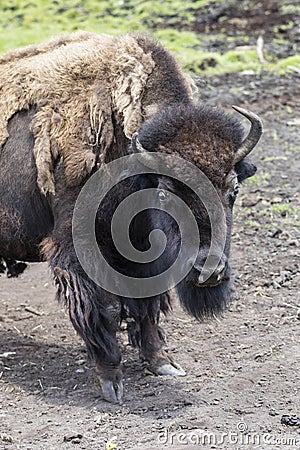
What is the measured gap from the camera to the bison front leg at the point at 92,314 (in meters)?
5.57

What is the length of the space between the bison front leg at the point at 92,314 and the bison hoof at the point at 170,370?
36 centimetres

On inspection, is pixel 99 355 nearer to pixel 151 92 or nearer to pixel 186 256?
pixel 186 256

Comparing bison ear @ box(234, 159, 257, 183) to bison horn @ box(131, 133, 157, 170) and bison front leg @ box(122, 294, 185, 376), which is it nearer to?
bison horn @ box(131, 133, 157, 170)

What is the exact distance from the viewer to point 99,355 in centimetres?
567

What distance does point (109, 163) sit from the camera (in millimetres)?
5574

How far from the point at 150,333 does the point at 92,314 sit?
27.9 inches

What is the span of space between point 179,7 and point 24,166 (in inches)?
464

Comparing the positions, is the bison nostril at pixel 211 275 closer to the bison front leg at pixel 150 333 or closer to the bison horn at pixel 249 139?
the bison horn at pixel 249 139

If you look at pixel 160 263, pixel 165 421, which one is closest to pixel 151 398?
pixel 165 421

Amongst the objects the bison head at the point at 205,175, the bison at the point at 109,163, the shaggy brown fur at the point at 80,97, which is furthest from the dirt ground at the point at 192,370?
the shaggy brown fur at the point at 80,97

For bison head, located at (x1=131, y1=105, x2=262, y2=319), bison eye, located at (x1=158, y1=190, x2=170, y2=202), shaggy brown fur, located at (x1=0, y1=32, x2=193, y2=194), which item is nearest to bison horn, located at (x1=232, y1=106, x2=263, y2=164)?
bison head, located at (x1=131, y1=105, x2=262, y2=319)

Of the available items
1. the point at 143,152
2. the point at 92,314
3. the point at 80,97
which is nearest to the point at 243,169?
the point at 143,152

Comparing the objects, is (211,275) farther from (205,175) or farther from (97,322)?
(97,322)

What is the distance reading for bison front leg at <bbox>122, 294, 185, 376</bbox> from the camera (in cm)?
596
